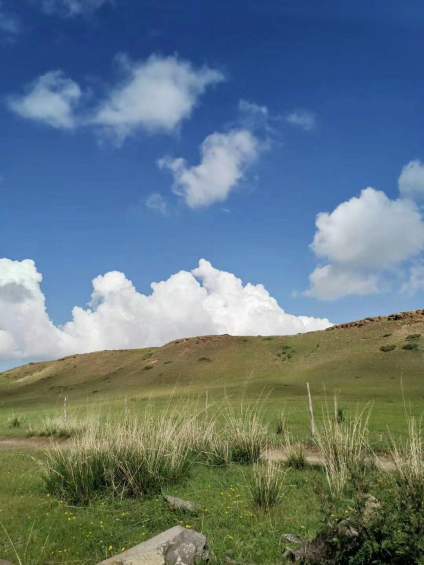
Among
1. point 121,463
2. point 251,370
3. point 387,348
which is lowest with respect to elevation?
point 121,463

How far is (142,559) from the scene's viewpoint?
7.04 metres

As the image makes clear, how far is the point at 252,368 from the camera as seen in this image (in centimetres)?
6856

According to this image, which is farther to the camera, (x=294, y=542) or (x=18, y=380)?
(x=18, y=380)

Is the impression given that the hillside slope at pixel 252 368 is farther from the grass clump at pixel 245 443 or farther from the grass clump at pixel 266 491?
the grass clump at pixel 266 491

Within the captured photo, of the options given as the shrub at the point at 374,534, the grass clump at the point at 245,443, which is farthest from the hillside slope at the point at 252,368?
the shrub at the point at 374,534

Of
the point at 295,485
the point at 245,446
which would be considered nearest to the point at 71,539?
the point at 295,485

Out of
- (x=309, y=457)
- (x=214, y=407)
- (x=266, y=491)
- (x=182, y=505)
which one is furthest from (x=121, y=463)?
(x=214, y=407)

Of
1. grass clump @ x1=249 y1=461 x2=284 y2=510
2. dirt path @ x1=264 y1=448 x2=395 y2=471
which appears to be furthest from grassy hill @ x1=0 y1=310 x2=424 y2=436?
grass clump @ x1=249 y1=461 x2=284 y2=510

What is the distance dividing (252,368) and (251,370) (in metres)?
5.41

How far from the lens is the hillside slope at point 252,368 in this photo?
49206mm

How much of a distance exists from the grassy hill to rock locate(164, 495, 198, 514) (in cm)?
2256

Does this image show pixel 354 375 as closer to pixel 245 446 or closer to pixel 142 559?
pixel 245 446

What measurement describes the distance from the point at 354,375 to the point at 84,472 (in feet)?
148

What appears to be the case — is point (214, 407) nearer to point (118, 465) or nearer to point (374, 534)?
point (118, 465)
